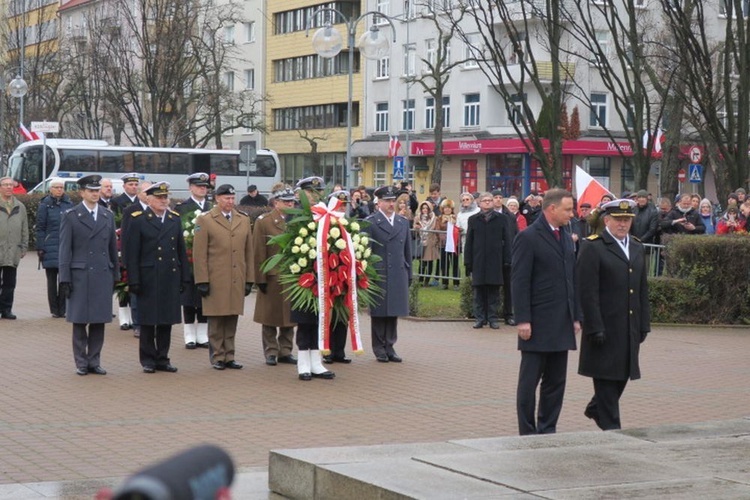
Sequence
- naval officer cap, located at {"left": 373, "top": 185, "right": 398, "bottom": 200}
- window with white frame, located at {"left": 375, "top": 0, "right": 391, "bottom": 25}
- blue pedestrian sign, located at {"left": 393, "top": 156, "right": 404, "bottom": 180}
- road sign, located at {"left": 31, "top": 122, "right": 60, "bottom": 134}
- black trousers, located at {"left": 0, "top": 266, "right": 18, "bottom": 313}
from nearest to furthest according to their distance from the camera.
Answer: naval officer cap, located at {"left": 373, "top": 185, "right": 398, "bottom": 200}, black trousers, located at {"left": 0, "top": 266, "right": 18, "bottom": 313}, road sign, located at {"left": 31, "top": 122, "right": 60, "bottom": 134}, blue pedestrian sign, located at {"left": 393, "top": 156, "right": 404, "bottom": 180}, window with white frame, located at {"left": 375, "top": 0, "right": 391, "bottom": 25}

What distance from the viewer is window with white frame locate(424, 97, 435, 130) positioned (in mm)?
68688

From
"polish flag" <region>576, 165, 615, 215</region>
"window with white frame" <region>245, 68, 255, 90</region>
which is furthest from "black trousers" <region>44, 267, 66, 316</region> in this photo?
"window with white frame" <region>245, 68, 255, 90</region>

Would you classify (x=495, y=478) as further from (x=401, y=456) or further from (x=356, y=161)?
(x=356, y=161)

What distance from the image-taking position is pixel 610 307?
930 cm

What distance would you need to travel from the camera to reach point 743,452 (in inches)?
318

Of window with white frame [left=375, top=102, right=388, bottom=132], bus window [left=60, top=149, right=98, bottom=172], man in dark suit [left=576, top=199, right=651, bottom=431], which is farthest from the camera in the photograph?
window with white frame [left=375, top=102, right=388, bottom=132]

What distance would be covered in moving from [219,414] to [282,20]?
236ft

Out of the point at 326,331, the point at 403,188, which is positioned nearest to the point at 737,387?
the point at 326,331

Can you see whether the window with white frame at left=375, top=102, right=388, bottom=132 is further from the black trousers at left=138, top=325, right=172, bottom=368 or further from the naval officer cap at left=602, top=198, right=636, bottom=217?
the naval officer cap at left=602, top=198, right=636, bottom=217

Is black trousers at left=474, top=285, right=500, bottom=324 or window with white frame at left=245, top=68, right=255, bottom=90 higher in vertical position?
window with white frame at left=245, top=68, right=255, bottom=90

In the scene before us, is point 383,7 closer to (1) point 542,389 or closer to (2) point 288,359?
(2) point 288,359

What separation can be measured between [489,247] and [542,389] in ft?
30.4

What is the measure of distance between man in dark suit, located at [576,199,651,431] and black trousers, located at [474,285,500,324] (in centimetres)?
941

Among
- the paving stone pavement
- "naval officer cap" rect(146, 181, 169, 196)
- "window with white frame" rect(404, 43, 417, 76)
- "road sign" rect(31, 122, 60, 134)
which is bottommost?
the paving stone pavement
